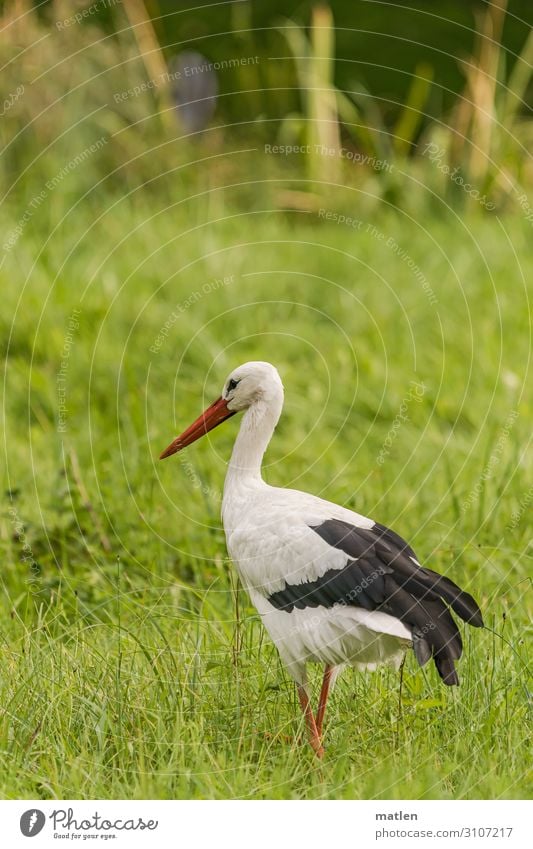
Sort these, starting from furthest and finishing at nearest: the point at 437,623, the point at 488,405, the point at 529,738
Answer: the point at 488,405 < the point at 529,738 < the point at 437,623

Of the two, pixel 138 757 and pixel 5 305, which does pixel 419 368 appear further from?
pixel 138 757

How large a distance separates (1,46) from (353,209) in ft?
9.88

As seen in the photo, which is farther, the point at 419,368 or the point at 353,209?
the point at 353,209
